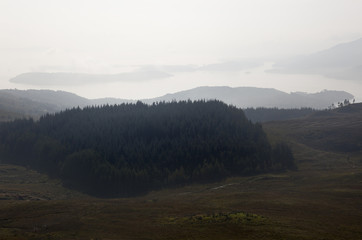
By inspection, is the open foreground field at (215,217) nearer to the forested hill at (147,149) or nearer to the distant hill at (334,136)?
the forested hill at (147,149)

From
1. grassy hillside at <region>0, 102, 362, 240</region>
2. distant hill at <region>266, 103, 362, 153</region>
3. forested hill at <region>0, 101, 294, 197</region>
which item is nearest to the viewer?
grassy hillside at <region>0, 102, 362, 240</region>

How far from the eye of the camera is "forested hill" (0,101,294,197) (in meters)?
117

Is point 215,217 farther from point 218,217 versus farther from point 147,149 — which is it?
point 147,149

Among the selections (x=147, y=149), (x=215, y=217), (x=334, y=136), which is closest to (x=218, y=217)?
(x=215, y=217)

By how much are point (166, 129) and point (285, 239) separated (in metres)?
109

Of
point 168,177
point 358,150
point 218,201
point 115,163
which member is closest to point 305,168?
point 358,150

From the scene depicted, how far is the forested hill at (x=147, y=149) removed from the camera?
11738 centimetres

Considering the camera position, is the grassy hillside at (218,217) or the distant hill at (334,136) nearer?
the grassy hillside at (218,217)

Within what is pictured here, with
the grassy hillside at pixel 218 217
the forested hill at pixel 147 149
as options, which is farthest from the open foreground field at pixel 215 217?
the forested hill at pixel 147 149

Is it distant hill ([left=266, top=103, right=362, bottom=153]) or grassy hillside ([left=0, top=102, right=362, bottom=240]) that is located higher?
distant hill ([left=266, top=103, right=362, bottom=153])

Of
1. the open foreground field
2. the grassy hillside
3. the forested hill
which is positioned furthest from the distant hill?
the grassy hillside

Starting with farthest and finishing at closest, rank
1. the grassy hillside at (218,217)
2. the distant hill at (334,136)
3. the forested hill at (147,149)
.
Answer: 1. the distant hill at (334,136)
2. the forested hill at (147,149)
3. the grassy hillside at (218,217)

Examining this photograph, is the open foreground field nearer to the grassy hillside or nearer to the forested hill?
the grassy hillside

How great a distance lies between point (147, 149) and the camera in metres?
131
